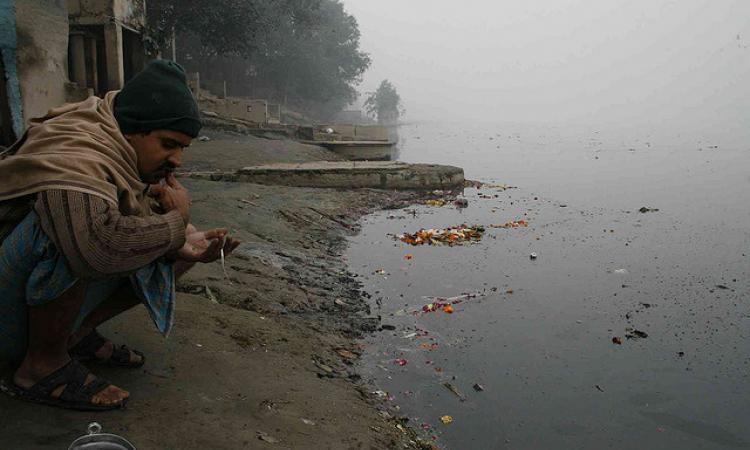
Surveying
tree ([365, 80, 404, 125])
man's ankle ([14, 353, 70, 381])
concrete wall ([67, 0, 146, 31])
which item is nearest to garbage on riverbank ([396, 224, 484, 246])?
man's ankle ([14, 353, 70, 381])

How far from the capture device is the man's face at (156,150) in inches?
87.6

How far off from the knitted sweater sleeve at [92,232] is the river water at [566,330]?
2026mm

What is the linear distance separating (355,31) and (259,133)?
32633 mm

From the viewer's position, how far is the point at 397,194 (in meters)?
11.4

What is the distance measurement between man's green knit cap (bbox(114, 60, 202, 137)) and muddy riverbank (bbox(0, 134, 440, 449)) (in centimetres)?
114

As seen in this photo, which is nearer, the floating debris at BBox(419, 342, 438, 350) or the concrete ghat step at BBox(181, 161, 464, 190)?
the floating debris at BBox(419, 342, 438, 350)

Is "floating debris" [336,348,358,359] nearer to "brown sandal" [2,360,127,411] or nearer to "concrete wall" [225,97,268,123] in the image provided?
"brown sandal" [2,360,127,411]

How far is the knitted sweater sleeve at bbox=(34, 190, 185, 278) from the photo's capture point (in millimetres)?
1860

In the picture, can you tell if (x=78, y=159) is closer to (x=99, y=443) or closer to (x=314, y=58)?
(x=99, y=443)

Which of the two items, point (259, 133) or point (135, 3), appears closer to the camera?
point (135, 3)

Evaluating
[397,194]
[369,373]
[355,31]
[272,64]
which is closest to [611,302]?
[369,373]

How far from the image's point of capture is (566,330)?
498cm

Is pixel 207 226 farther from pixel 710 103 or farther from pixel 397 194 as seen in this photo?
pixel 710 103

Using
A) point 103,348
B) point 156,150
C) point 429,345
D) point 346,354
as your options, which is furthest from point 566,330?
point 156,150
